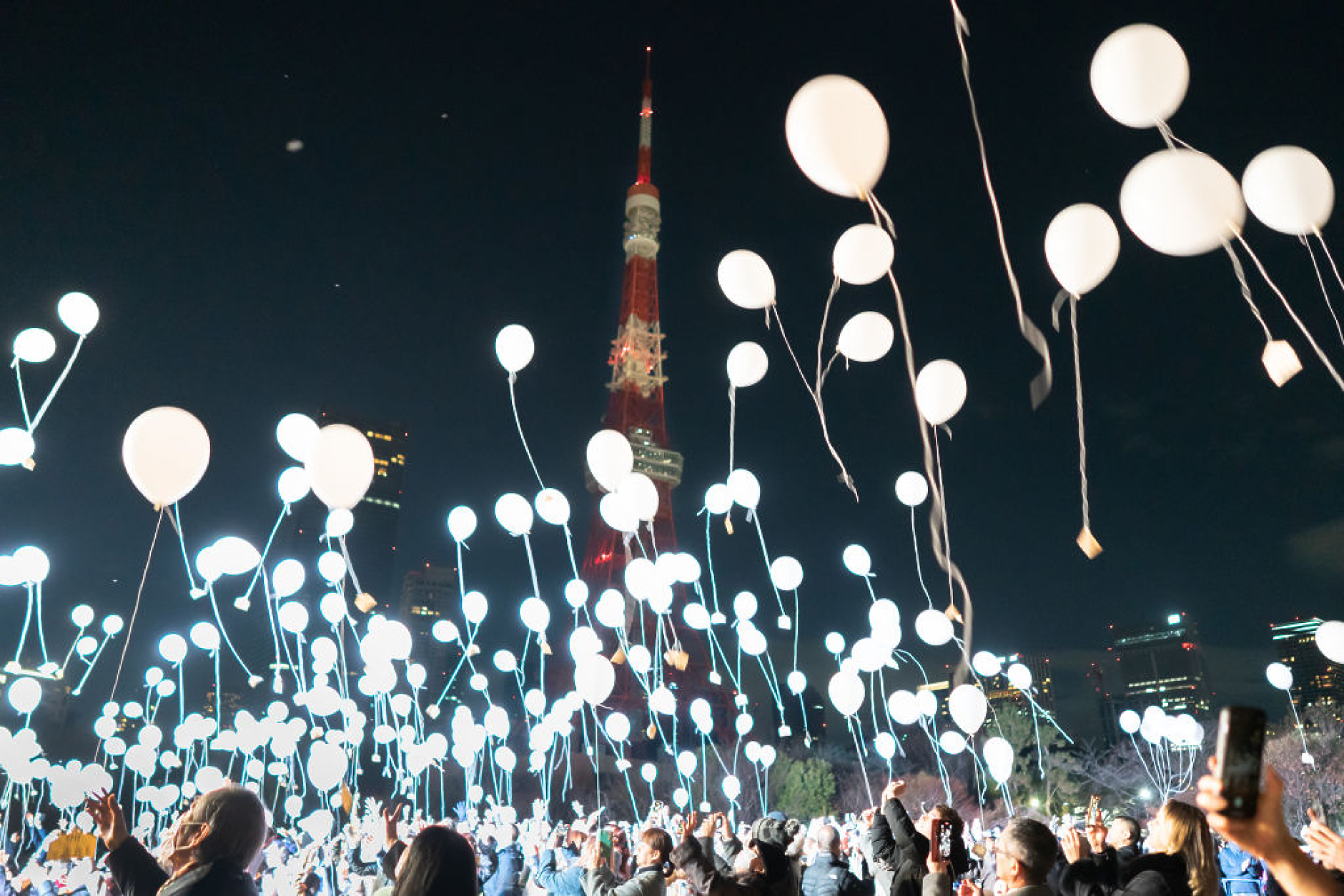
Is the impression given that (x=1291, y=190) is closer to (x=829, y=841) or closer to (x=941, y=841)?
(x=941, y=841)

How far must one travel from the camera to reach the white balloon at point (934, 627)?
10750 mm

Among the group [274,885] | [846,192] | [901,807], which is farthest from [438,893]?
[274,885]

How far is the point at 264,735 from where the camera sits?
16.8 metres

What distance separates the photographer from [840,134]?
537 cm

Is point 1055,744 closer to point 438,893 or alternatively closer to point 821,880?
point 821,880

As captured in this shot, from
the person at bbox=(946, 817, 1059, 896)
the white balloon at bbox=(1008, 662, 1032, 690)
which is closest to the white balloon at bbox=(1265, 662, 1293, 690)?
the white balloon at bbox=(1008, 662, 1032, 690)

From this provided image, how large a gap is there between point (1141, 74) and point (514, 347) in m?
A: 6.47

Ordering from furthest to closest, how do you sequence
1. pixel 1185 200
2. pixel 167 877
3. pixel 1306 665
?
pixel 1306 665 → pixel 1185 200 → pixel 167 877

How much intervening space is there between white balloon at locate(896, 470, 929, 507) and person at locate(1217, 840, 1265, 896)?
5.30 metres

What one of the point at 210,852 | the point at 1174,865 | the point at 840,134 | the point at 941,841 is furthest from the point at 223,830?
the point at 840,134

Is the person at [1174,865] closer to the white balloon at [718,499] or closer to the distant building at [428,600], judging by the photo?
the white balloon at [718,499]

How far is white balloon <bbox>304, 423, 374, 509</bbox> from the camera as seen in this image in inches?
297

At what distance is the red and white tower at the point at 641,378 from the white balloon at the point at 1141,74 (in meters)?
34.0

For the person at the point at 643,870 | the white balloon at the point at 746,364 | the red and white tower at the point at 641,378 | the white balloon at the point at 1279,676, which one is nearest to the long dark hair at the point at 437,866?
the person at the point at 643,870
